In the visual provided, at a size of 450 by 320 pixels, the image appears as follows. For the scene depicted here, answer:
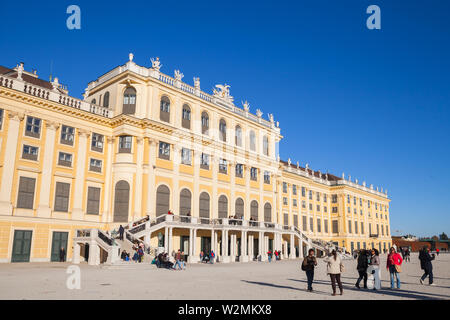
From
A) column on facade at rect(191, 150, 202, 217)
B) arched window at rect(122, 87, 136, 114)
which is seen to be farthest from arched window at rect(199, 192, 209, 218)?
arched window at rect(122, 87, 136, 114)

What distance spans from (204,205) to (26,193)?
58.5ft

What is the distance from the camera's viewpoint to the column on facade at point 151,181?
34344 mm

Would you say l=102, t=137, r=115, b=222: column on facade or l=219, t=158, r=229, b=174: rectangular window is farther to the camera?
l=219, t=158, r=229, b=174: rectangular window

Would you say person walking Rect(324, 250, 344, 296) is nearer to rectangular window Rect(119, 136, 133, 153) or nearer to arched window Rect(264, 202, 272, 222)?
rectangular window Rect(119, 136, 133, 153)

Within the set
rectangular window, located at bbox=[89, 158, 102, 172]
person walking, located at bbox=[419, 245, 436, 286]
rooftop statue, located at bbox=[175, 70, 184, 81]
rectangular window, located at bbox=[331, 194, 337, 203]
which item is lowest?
person walking, located at bbox=[419, 245, 436, 286]

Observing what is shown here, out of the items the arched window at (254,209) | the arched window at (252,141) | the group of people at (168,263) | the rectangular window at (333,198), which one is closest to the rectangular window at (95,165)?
the group of people at (168,263)

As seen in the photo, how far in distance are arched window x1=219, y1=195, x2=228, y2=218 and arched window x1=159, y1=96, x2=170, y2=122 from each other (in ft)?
37.6

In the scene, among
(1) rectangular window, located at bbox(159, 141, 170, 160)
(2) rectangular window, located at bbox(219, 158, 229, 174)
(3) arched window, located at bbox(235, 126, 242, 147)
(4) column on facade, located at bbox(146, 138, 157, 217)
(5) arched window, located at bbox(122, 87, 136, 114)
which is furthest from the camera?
(3) arched window, located at bbox(235, 126, 242, 147)

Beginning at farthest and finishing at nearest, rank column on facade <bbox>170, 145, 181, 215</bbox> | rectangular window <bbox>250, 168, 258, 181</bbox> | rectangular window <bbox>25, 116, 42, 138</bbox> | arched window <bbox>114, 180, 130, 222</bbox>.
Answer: rectangular window <bbox>250, 168, 258, 181</bbox> < column on facade <bbox>170, 145, 181, 215</bbox> < arched window <bbox>114, 180, 130, 222</bbox> < rectangular window <bbox>25, 116, 42, 138</bbox>

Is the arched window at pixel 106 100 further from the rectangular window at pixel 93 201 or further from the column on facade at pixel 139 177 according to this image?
the rectangular window at pixel 93 201

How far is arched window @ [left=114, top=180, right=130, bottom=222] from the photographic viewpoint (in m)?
33.7

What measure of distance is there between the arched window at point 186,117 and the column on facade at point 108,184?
309 inches

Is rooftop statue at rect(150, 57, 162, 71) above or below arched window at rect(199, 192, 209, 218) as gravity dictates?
above
